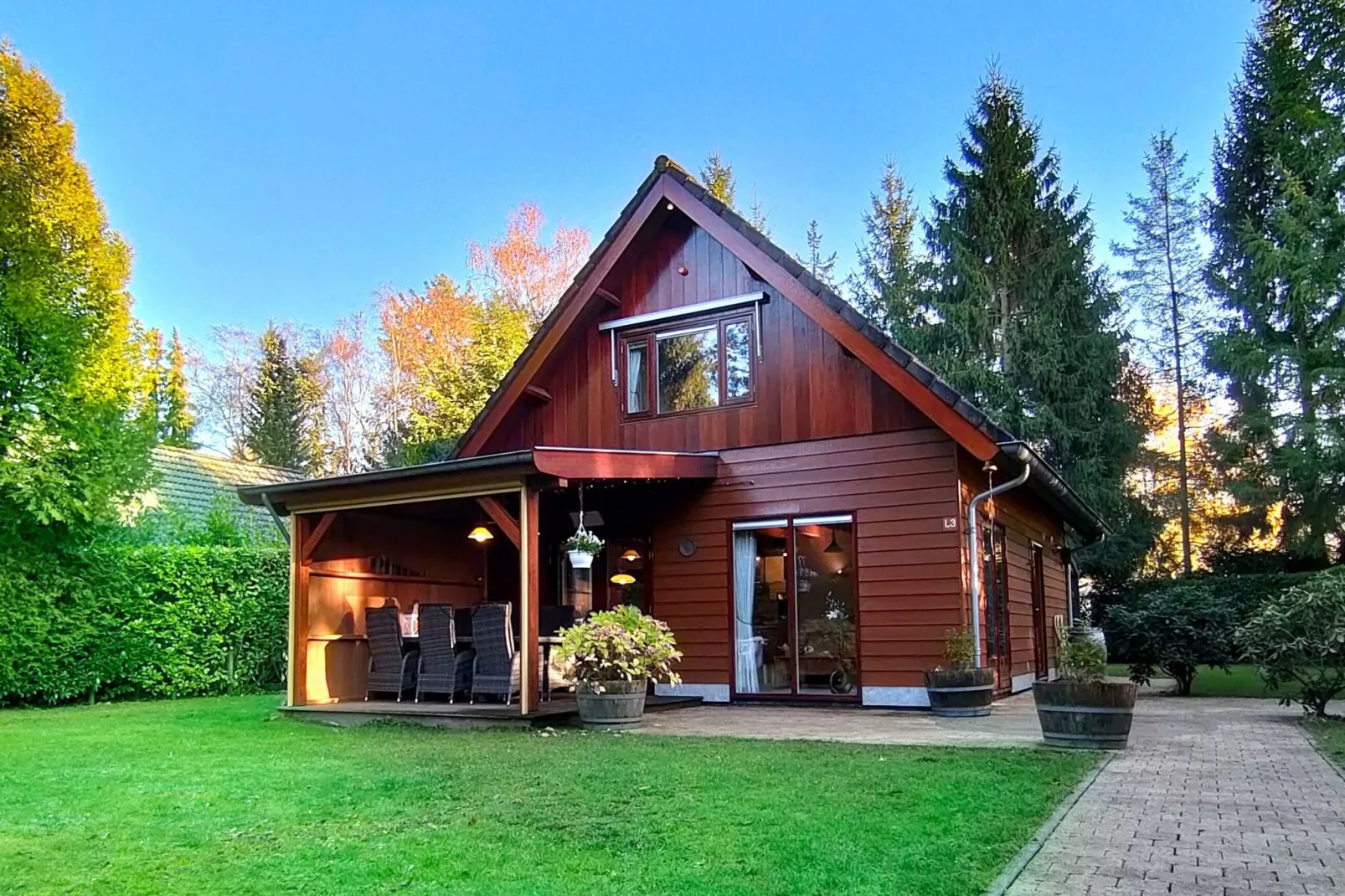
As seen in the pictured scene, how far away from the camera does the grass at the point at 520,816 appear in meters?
3.51

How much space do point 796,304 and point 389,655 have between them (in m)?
5.60

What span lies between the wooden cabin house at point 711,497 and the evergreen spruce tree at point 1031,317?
32.0 ft

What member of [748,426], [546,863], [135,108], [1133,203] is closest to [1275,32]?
[1133,203]

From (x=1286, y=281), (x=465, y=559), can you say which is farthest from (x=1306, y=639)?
(x=1286, y=281)

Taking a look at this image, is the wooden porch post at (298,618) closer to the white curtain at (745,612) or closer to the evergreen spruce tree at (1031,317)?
the white curtain at (745,612)

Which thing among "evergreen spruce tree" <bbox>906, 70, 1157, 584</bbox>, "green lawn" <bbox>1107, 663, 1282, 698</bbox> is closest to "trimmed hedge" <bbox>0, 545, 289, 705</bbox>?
"green lawn" <bbox>1107, 663, 1282, 698</bbox>

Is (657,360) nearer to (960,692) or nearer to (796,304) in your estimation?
(796,304)

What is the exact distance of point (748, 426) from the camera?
10.7 meters

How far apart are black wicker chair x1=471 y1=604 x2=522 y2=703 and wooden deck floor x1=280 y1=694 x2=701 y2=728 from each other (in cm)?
16

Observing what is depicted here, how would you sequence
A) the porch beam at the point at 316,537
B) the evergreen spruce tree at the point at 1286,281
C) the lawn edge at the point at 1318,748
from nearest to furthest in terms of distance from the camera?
the lawn edge at the point at 1318,748, the porch beam at the point at 316,537, the evergreen spruce tree at the point at 1286,281

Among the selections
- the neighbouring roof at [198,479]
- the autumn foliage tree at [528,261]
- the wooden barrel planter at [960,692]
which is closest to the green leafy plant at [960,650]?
the wooden barrel planter at [960,692]

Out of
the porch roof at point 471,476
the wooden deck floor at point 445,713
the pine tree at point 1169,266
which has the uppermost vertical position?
the pine tree at point 1169,266

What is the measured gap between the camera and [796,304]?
10.3 metres

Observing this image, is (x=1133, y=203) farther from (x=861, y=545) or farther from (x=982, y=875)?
(x=982, y=875)
